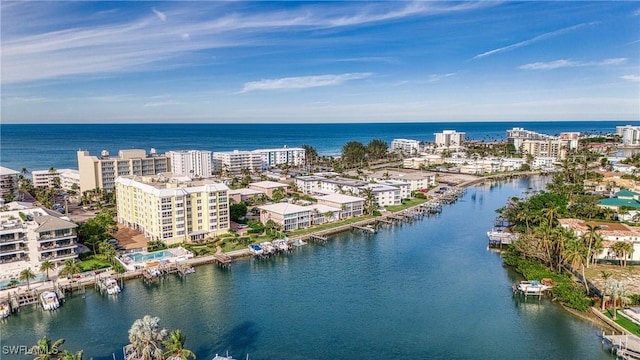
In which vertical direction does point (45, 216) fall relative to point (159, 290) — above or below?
above

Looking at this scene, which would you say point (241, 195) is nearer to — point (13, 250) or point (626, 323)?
point (13, 250)

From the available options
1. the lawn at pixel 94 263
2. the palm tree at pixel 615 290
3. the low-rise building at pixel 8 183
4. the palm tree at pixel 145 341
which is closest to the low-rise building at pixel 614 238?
the palm tree at pixel 615 290

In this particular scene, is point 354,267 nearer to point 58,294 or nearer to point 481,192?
point 58,294

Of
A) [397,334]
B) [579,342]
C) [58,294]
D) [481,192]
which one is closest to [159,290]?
[58,294]

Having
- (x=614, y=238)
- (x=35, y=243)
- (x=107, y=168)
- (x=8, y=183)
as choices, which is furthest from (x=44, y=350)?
(x=8, y=183)

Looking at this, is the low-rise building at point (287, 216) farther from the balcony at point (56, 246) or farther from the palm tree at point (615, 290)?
the palm tree at point (615, 290)

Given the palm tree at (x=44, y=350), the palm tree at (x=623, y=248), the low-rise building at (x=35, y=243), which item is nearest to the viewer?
the palm tree at (x=44, y=350)
